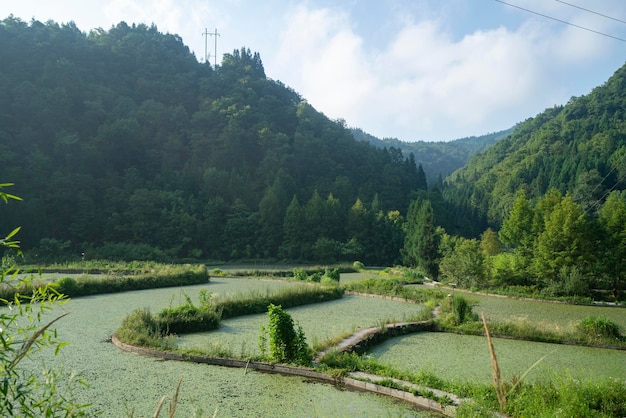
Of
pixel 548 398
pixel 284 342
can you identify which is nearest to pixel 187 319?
pixel 284 342

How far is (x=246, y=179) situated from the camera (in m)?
56.9

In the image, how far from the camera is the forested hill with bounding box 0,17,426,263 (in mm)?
42469

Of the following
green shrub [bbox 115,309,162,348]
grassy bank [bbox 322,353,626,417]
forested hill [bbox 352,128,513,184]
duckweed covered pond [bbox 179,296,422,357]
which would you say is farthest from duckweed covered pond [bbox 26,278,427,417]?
forested hill [bbox 352,128,513,184]

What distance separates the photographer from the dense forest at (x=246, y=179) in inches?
975

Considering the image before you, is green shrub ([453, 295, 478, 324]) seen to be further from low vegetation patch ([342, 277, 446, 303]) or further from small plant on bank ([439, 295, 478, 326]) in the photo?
low vegetation patch ([342, 277, 446, 303])

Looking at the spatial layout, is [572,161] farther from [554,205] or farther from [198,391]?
[198,391]

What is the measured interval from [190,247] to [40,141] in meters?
20.0

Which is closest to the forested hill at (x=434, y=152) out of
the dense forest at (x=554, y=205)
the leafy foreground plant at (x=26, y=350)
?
the dense forest at (x=554, y=205)

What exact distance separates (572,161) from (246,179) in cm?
3992

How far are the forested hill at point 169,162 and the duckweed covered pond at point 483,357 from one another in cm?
2983

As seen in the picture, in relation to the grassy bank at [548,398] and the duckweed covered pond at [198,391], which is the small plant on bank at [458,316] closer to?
the grassy bank at [548,398]

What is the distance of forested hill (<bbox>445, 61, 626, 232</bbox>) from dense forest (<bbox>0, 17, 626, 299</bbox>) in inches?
10.6

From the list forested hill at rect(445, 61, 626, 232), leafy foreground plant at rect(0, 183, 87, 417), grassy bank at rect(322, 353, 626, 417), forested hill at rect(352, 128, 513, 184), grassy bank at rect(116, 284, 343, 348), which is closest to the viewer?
leafy foreground plant at rect(0, 183, 87, 417)

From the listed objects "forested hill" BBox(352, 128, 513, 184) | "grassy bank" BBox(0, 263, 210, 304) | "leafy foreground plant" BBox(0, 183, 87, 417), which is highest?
"forested hill" BBox(352, 128, 513, 184)
